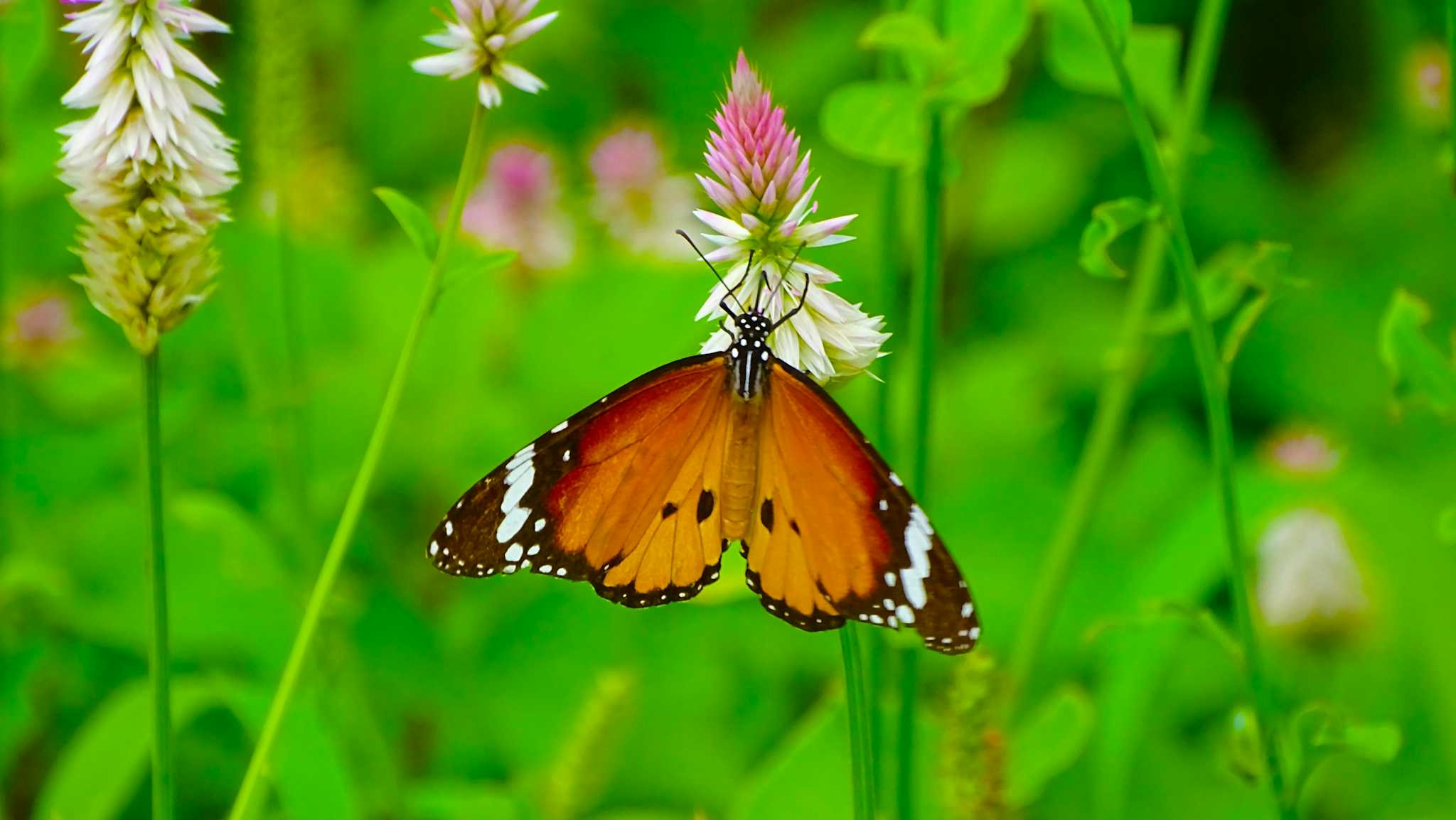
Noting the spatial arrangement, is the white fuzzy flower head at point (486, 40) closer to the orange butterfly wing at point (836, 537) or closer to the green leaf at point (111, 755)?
the orange butterfly wing at point (836, 537)

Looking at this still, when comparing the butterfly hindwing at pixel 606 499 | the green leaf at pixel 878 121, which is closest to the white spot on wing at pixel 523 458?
the butterfly hindwing at pixel 606 499

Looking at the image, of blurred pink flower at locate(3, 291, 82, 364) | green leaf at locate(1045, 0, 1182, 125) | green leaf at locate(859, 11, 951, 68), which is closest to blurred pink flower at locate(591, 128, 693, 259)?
blurred pink flower at locate(3, 291, 82, 364)

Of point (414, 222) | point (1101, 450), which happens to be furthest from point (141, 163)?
point (1101, 450)

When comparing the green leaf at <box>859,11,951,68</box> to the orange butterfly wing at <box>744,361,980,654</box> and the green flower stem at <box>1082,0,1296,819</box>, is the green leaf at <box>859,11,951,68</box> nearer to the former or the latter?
the green flower stem at <box>1082,0,1296,819</box>

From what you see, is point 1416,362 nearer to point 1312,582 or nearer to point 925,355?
point 925,355

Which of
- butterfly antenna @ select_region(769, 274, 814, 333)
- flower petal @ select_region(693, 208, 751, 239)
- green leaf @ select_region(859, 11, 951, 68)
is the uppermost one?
green leaf @ select_region(859, 11, 951, 68)

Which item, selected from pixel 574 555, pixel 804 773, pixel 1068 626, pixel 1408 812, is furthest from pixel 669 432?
pixel 1408 812
